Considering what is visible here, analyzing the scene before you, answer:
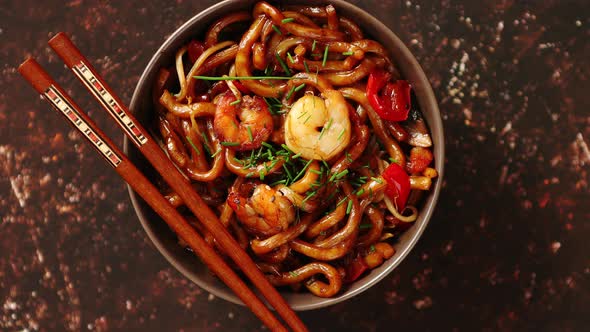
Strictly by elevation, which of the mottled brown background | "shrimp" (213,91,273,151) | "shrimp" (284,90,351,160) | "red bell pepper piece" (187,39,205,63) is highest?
"red bell pepper piece" (187,39,205,63)

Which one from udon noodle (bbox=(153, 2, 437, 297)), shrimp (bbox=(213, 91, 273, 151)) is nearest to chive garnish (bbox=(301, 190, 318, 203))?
udon noodle (bbox=(153, 2, 437, 297))

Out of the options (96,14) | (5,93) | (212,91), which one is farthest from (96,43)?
(212,91)

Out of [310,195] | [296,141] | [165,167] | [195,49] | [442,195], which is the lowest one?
[442,195]

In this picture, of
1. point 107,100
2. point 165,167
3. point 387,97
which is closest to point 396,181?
point 387,97

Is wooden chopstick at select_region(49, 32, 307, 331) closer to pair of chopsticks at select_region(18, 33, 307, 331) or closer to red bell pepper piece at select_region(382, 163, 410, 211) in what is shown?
pair of chopsticks at select_region(18, 33, 307, 331)

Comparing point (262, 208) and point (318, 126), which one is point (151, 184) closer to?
point (262, 208)

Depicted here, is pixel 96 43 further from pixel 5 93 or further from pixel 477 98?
pixel 477 98
